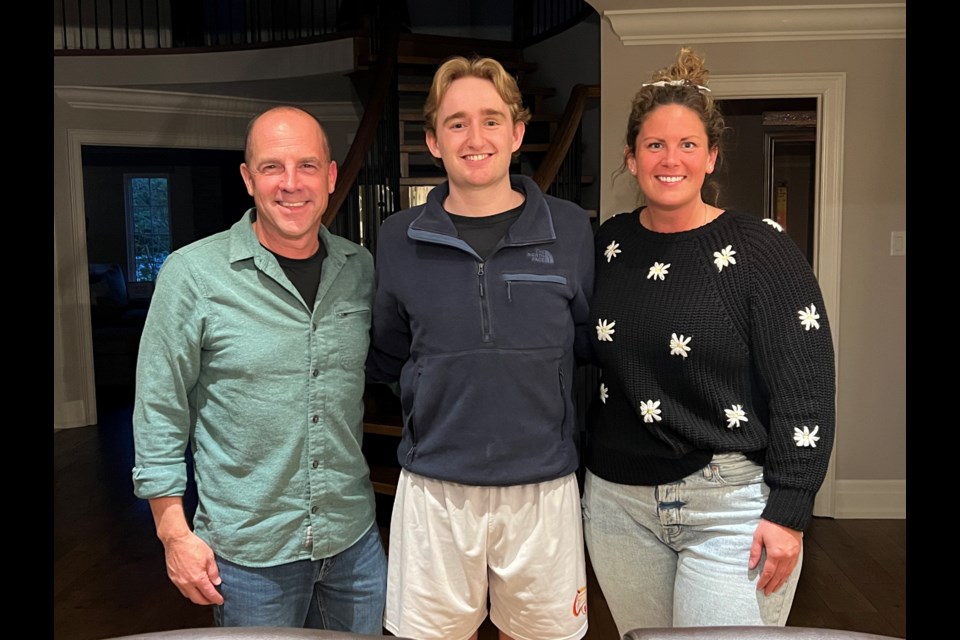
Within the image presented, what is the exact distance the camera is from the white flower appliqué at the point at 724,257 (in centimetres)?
166

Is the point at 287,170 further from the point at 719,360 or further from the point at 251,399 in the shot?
the point at 719,360

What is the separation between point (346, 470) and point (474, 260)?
542 millimetres

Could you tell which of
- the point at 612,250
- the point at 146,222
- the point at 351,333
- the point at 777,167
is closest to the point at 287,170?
the point at 351,333

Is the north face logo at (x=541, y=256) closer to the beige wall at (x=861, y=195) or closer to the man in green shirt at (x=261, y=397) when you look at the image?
the man in green shirt at (x=261, y=397)

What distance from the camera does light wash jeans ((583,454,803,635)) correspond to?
1625 mm

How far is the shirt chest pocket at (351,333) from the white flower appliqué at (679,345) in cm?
66

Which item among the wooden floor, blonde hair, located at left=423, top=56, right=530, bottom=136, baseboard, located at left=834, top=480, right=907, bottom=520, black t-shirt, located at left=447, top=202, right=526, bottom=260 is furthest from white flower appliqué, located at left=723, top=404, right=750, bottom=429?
baseboard, located at left=834, top=480, right=907, bottom=520

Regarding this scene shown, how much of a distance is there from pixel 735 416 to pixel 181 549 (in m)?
1.16

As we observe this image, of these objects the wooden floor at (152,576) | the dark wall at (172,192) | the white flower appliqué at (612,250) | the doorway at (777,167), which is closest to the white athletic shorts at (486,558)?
the white flower appliqué at (612,250)

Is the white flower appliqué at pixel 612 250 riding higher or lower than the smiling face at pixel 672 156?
lower

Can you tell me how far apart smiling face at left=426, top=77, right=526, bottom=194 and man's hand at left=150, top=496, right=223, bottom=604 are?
899 millimetres

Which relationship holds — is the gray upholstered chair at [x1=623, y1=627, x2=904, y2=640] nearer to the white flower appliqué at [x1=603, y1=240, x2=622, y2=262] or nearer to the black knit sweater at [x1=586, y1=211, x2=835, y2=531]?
the black knit sweater at [x1=586, y1=211, x2=835, y2=531]
